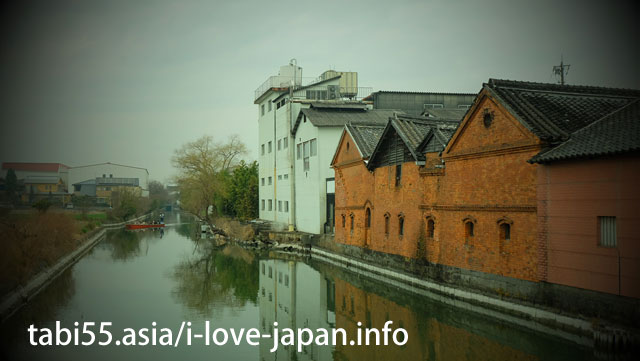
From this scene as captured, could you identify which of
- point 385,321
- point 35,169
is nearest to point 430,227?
point 385,321

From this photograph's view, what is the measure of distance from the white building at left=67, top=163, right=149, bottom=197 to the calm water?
7267 centimetres

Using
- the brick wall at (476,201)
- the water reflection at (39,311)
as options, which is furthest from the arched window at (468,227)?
the water reflection at (39,311)

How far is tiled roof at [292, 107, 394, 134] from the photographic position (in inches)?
1199

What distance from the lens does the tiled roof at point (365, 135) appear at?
2344 cm

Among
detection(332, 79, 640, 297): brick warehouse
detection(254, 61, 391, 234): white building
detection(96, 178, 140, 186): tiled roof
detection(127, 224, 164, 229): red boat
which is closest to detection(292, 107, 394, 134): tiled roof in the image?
detection(254, 61, 391, 234): white building

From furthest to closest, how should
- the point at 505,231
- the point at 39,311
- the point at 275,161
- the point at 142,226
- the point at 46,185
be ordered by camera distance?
the point at 46,185 → the point at 142,226 → the point at 275,161 → the point at 39,311 → the point at 505,231

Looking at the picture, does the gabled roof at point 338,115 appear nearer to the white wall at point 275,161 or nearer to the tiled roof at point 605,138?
the white wall at point 275,161

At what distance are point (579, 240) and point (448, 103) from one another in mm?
30050

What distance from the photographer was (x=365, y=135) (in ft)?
80.1

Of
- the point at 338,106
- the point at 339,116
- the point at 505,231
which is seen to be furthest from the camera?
the point at 338,106

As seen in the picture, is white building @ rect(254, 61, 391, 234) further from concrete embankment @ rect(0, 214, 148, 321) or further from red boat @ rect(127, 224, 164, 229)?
red boat @ rect(127, 224, 164, 229)

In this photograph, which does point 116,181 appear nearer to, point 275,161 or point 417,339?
point 275,161

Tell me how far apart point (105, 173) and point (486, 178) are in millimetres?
104578

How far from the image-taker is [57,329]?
45.0ft
